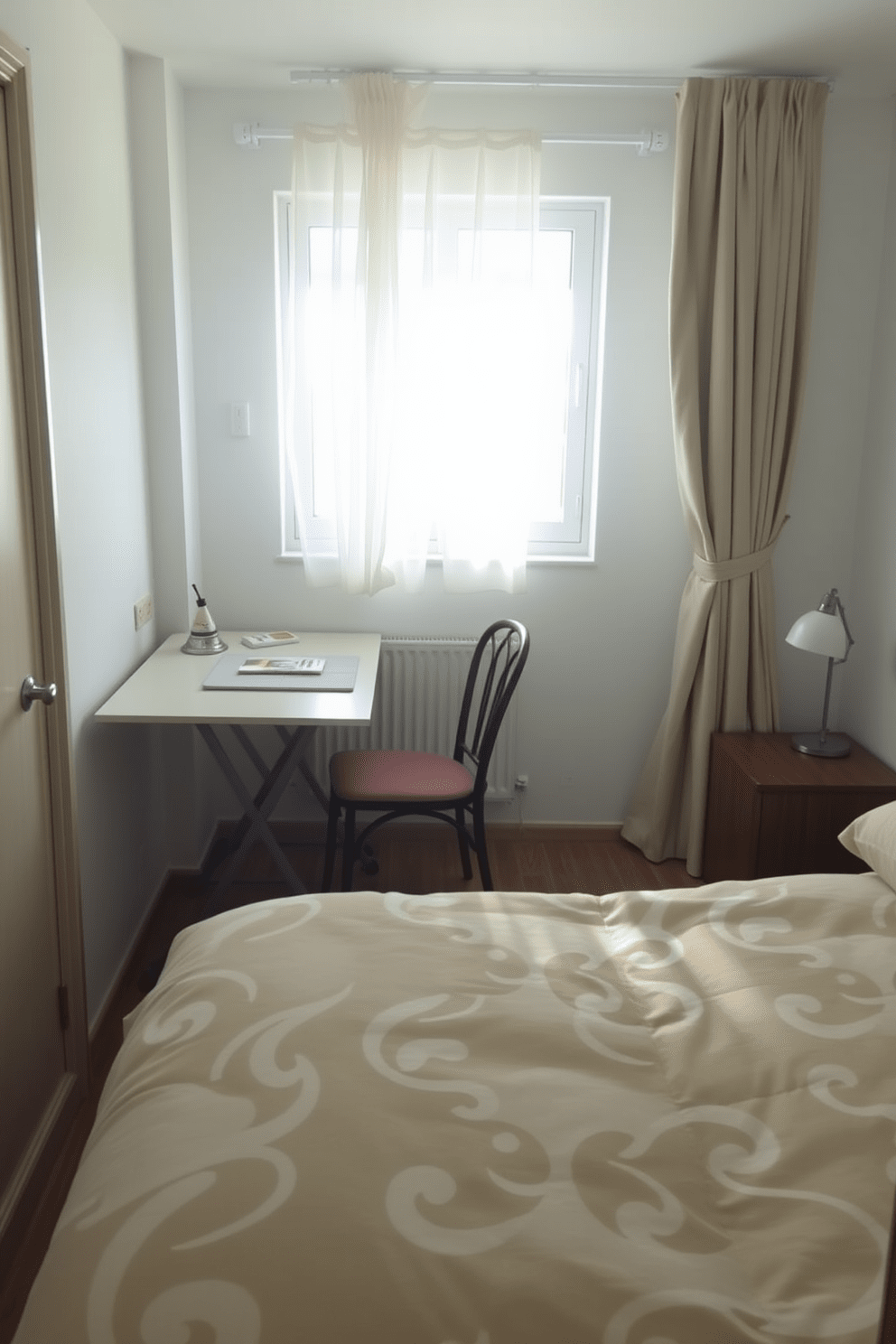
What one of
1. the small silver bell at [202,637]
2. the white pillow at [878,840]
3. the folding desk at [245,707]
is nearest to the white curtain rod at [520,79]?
the small silver bell at [202,637]

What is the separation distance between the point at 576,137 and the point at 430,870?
2.37 metres

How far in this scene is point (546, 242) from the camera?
11.7ft

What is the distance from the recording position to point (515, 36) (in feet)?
9.58

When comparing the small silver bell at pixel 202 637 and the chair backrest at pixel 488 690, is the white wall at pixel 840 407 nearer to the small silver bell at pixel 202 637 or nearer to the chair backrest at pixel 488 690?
the chair backrest at pixel 488 690

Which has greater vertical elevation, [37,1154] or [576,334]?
[576,334]

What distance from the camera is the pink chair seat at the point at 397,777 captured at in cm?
310

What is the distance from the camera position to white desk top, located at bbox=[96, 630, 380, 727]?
2.75 meters

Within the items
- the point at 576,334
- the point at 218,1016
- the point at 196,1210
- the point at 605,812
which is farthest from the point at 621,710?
the point at 196,1210

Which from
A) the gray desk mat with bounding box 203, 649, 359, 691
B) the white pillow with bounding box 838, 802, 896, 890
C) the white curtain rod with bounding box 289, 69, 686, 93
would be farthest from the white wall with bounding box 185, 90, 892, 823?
the white pillow with bounding box 838, 802, 896, 890

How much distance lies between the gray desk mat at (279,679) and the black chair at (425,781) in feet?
0.97

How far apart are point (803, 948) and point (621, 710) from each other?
1980 mm

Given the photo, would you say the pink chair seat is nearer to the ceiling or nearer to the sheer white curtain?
the sheer white curtain

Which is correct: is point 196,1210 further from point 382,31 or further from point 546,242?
point 546,242

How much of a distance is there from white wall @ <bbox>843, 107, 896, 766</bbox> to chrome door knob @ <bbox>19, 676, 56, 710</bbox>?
240 cm
